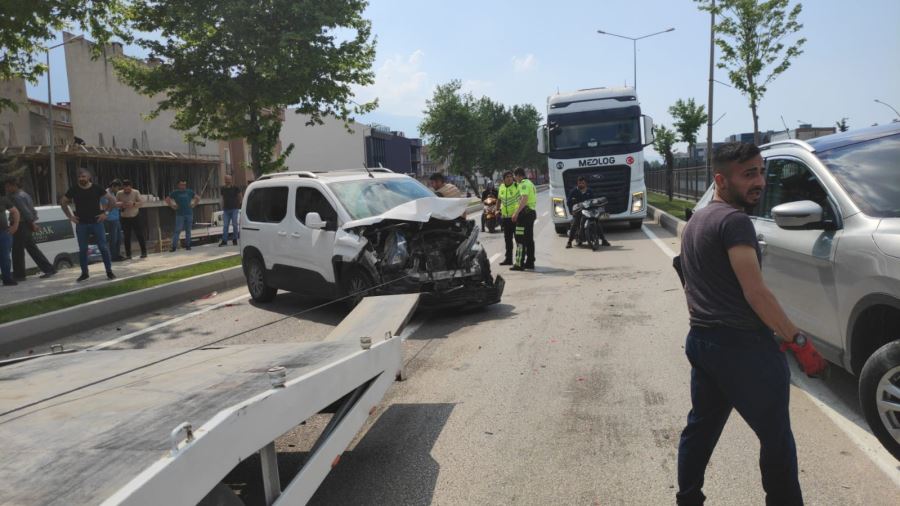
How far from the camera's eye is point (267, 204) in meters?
10.0

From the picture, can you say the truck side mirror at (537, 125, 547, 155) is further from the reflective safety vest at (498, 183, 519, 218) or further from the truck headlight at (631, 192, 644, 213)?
the reflective safety vest at (498, 183, 519, 218)

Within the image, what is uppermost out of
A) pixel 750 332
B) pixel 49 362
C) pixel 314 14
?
pixel 314 14

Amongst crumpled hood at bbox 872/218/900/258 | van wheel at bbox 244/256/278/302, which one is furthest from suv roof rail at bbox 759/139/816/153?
van wheel at bbox 244/256/278/302

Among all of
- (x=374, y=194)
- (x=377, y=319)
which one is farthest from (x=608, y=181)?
(x=377, y=319)

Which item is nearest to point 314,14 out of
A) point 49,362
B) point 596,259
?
point 596,259

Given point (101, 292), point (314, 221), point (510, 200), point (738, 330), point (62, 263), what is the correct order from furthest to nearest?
point (62, 263) → point (510, 200) → point (101, 292) → point (314, 221) → point (738, 330)

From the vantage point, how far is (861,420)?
4438mm

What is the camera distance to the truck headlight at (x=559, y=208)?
1885cm

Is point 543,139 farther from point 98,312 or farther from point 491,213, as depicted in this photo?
point 98,312

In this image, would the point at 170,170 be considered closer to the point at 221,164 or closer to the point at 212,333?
the point at 221,164

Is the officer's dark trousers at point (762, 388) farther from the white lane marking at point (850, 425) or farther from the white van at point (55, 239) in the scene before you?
the white van at point (55, 239)

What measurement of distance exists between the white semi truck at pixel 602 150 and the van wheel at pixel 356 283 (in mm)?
11322

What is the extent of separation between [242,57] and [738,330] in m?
18.8

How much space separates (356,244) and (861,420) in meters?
5.36
